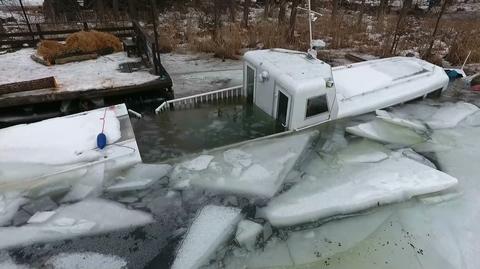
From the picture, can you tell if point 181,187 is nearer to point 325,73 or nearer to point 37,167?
point 37,167

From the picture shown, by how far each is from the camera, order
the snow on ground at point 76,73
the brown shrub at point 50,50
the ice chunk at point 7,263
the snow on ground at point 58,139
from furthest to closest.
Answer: the brown shrub at point 50,50, the snow on ground at point 76,73, the snow on ground at point 58,139, the ice chunk at point 7,263

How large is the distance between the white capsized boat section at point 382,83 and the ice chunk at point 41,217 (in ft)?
12.1

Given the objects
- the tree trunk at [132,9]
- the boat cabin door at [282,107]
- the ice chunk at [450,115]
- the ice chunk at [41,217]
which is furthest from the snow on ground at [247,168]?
the tree trunk at [132,9]

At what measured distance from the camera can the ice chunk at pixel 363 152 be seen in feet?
13.4

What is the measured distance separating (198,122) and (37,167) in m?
2.24

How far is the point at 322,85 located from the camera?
4.13 m

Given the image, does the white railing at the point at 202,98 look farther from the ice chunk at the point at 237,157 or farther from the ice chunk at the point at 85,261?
the ice chunk at the point at 85,261

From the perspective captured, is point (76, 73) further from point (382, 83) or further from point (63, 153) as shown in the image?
point (382, 83)

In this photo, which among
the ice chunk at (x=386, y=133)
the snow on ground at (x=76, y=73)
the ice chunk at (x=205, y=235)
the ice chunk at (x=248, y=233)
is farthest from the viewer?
the snow on ground at (x=76, y=73)

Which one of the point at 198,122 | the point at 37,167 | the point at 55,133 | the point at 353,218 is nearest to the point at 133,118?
the point at 198,122

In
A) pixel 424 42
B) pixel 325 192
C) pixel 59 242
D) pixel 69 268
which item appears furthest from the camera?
pixel 424 42

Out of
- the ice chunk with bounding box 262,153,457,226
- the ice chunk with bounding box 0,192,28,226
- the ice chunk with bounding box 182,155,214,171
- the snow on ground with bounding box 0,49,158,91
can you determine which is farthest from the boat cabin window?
the ice chunk with bounding box 0,192,28,226

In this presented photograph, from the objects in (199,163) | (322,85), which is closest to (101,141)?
(199,163)

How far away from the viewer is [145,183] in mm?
3459
